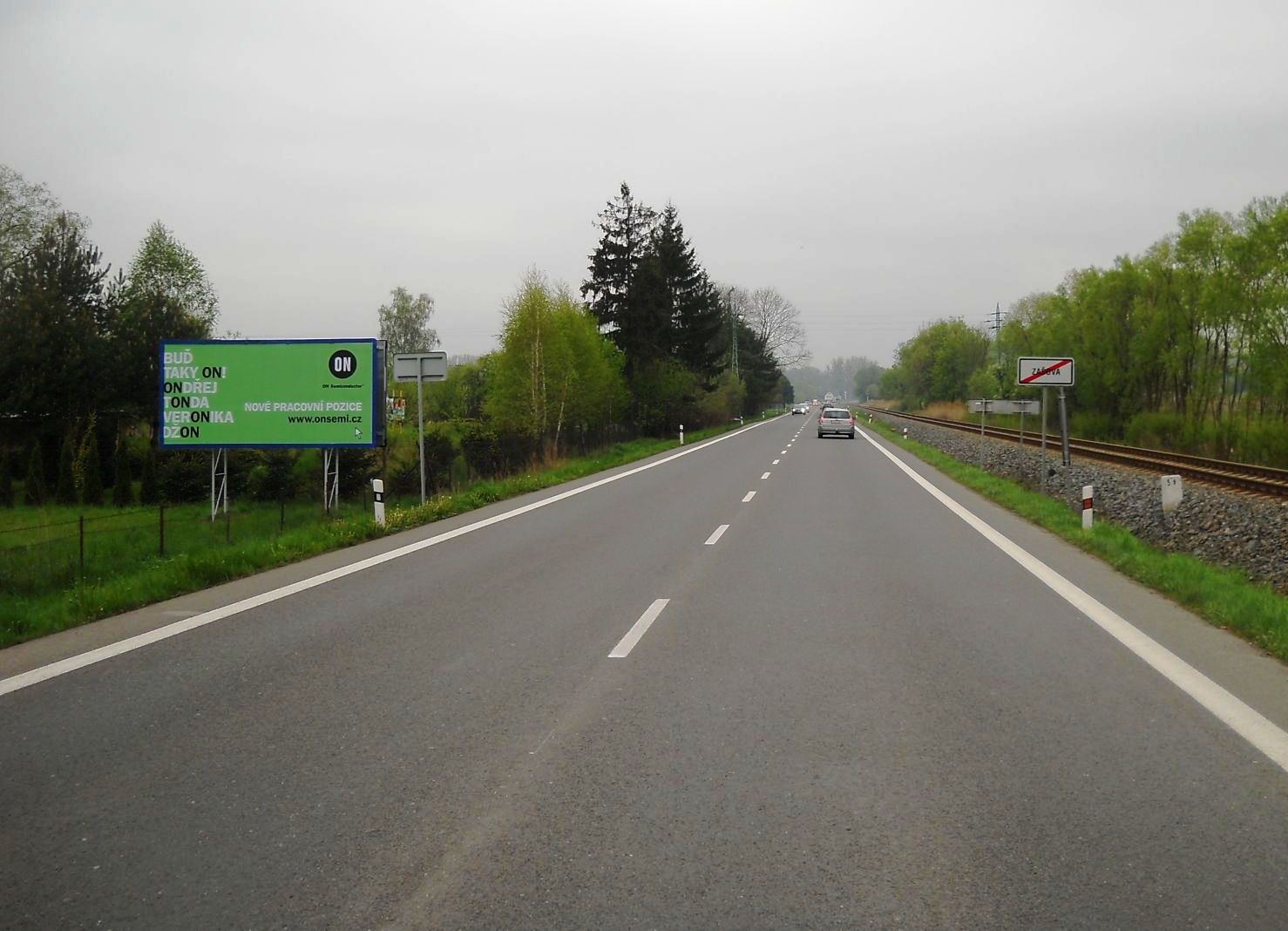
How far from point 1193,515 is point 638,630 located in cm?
1191

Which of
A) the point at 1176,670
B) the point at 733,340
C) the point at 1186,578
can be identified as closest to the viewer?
the point at 1176,670

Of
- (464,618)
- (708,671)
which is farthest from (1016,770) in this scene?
(464,618)

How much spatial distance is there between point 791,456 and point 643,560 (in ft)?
75.7

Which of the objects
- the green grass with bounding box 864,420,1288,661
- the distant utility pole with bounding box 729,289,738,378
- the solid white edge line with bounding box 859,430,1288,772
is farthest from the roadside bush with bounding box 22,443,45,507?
the distant utility pole with bounding box 729,289,738,378

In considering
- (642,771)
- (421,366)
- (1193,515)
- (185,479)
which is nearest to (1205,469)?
(1193,515)

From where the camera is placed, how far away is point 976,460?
31047 mm

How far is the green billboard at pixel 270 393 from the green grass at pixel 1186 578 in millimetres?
12198

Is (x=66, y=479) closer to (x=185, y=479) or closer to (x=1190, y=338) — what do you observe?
(x=185, y=479)

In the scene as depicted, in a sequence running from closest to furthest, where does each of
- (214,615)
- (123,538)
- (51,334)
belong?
(214,615), (123,538), (51,334)

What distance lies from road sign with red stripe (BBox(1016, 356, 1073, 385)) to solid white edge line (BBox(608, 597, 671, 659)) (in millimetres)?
12778

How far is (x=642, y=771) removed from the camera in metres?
4.72

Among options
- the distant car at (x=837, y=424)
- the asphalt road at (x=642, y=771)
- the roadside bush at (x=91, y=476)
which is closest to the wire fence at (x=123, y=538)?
the roadside bush at (x=91, y=476)

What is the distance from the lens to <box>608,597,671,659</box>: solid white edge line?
7.08 metres

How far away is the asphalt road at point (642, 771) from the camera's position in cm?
352
